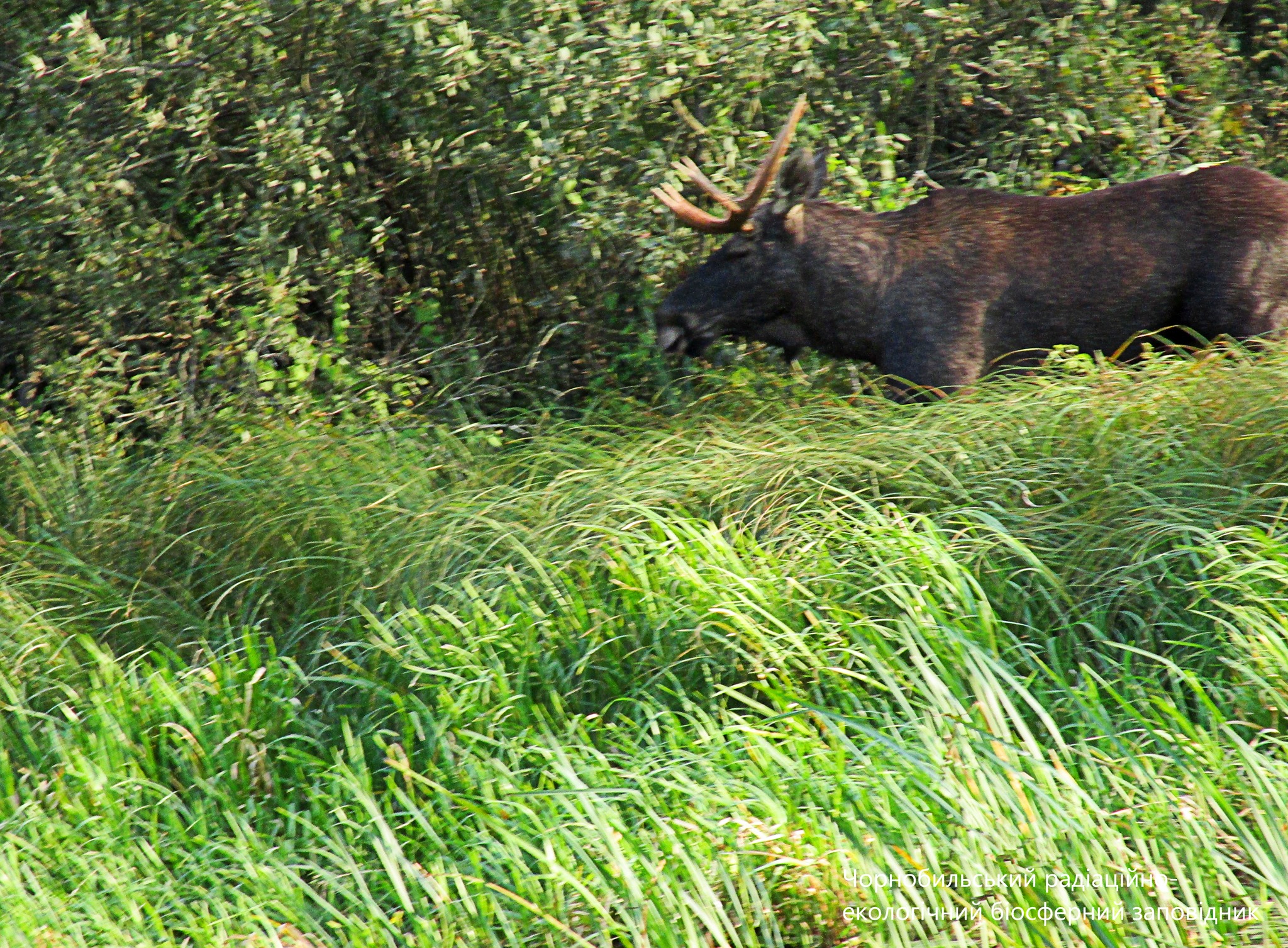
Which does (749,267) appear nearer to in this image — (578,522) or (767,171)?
(767,171)

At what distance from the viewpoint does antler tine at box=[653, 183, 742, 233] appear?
6.48 m

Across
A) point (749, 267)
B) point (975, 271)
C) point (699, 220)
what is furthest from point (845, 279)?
point (699, 220)

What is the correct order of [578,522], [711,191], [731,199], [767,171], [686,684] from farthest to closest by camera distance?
1. [731,199]
2. [711,191]
3. [767,171]
4. [578,522]
5. [686,684]

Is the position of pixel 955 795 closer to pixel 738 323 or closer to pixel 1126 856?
pixel 1126 856

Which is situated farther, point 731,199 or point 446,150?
point 446,150

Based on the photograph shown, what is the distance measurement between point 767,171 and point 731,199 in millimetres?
316

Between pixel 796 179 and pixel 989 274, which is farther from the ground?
pixel 796 179

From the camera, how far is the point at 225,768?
4289 mm

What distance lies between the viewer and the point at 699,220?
650 cm

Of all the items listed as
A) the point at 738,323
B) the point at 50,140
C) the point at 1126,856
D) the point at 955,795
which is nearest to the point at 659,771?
the point at 955,795

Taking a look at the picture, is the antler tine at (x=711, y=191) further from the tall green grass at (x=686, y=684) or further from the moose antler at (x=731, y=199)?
the tall green grass at (x=686, y=684)

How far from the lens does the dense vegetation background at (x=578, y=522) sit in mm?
3455

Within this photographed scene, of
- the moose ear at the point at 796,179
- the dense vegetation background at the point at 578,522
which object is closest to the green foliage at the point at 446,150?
the dense vegetation background at the point at 578,522

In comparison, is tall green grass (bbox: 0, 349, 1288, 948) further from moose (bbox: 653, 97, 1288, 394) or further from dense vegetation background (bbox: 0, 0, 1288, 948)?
moose (bbox: 653, 97, 1288, 394)
